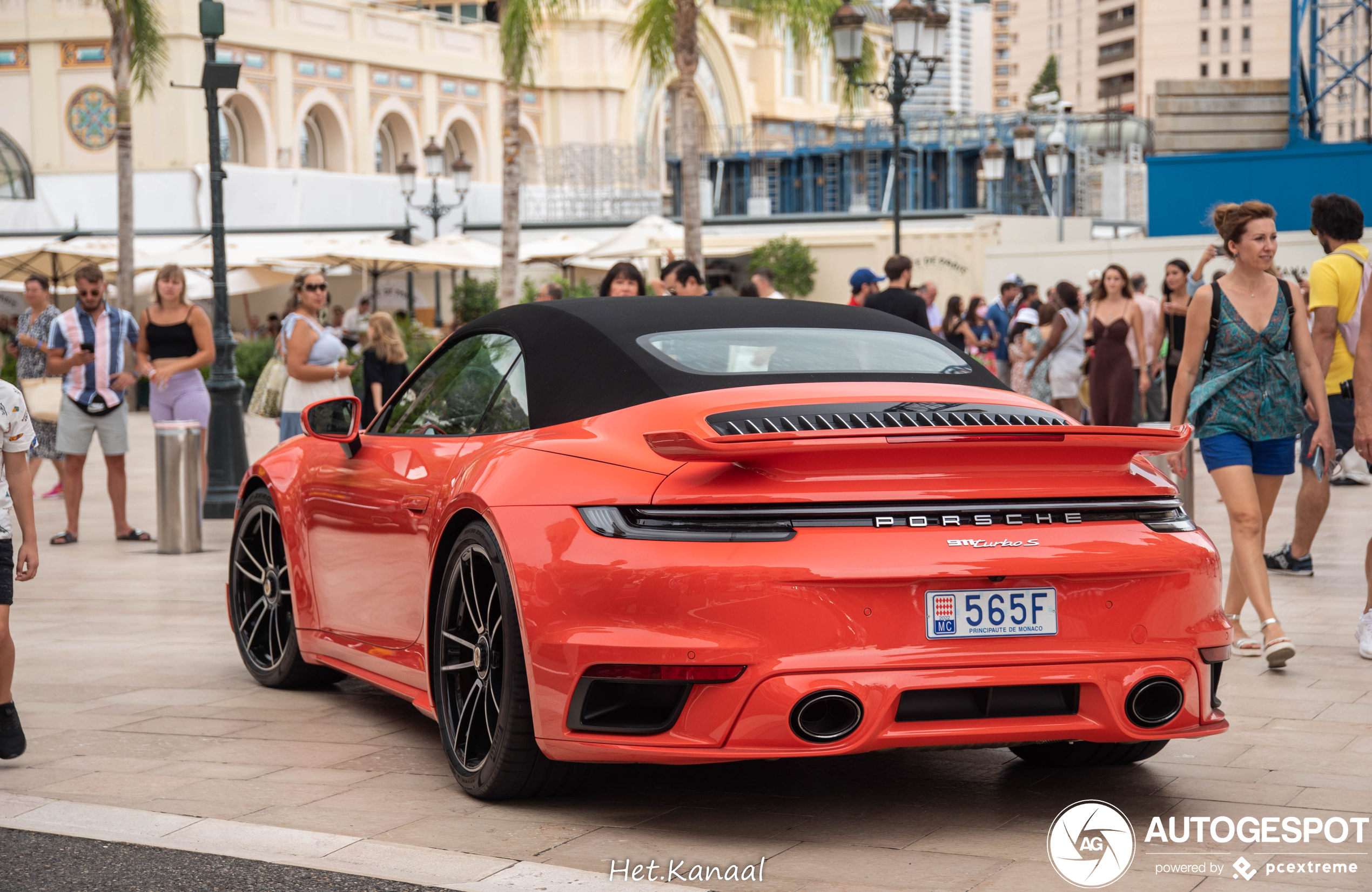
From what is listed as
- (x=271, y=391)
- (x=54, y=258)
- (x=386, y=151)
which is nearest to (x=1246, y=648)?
(x=271, y=391)

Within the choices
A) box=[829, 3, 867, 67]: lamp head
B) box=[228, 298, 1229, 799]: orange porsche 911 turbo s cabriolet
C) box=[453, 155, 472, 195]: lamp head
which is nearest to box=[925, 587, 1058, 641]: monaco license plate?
box=[228, 298, 1229, 799]: orange porsche 911 turbo s cabriolet

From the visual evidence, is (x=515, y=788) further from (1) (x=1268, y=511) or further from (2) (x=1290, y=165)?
(2) (x=1290, y=165)

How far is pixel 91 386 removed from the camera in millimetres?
11891

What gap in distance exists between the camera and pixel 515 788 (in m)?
4.63

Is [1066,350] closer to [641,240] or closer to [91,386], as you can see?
[91,386]

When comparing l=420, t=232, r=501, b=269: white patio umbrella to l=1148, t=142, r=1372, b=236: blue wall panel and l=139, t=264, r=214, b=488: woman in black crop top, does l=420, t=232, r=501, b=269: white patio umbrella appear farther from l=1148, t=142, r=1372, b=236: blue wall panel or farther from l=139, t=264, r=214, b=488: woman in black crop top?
l=139, t=264, r=214, b=488: woman in black crop top

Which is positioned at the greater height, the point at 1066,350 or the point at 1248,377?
the point at 1248,377

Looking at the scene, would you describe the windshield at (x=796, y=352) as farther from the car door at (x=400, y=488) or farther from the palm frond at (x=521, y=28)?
the palm frond at (x=521, y=28)

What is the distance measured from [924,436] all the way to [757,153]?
43.0 meters

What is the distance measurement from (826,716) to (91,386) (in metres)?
8.98

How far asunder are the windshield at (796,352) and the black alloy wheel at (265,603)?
81.8 inches

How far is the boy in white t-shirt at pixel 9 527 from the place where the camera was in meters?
5.30

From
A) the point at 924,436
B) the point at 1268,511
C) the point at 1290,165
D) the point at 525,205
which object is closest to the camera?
the point at 924,436

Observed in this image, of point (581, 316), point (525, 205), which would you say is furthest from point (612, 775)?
point (525, 205)
